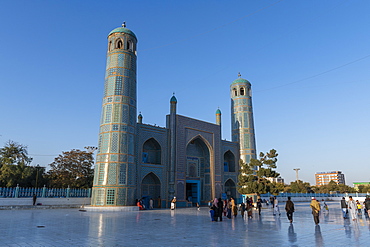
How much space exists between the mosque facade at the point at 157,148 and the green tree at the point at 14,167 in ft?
35.4

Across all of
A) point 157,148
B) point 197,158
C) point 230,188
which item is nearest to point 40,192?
point 157,148

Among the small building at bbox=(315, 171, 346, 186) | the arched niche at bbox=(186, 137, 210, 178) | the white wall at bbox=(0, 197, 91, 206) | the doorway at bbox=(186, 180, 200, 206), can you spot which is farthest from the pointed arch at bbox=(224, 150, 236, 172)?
the small building at bbox=(315, 171, 346, 186)

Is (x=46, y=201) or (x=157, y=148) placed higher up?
(x=157, y=148)

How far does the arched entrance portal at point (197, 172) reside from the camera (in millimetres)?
29500

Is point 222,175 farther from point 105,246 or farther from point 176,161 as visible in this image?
point 105,246

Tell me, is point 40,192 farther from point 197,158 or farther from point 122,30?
point 197,158

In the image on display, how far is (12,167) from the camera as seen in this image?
27547 millimetres

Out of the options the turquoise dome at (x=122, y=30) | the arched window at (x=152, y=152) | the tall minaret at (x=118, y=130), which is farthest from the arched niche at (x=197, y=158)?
the turquoise dome at (x=122, y=30)

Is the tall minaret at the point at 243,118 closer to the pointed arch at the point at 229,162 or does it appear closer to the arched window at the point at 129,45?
the pointed arch at the point at 229,162

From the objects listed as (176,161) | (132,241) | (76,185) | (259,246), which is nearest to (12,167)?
(76,185)

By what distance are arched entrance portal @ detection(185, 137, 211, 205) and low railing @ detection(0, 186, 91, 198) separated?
981 centimetres

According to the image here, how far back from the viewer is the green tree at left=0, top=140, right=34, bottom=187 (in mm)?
26781

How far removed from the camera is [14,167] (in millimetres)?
27750

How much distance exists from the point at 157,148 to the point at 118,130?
5990 millimetres
